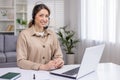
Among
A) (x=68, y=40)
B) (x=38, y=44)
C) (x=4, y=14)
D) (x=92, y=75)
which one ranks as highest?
(x=4, y=14)

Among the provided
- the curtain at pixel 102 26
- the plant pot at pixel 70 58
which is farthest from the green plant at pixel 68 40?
the curtain at pixel 102 26

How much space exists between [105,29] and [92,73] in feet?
8.30

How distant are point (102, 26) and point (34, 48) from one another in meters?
2.59

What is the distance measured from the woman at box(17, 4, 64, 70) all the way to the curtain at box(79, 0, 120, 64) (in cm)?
208

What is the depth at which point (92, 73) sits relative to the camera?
1813 mm

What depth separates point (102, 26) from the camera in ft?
14.3

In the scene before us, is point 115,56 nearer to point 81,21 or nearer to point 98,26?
point 98,26

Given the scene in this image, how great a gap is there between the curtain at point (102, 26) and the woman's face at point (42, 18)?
7.03 ft

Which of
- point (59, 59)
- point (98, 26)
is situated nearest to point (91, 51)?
Result: point (59, 59)

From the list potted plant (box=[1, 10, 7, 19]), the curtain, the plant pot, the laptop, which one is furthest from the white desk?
potted plant (box=[1, 10, 7, 19])

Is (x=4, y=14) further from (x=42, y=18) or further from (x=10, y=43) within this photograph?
(x=42, y=18)

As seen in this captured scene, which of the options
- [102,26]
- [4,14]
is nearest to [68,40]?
[102,26]

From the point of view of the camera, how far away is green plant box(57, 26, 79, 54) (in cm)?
527

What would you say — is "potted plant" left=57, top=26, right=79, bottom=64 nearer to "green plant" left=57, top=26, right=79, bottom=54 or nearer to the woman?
"green plant" left=57, top=26, right=79, bottom=54
